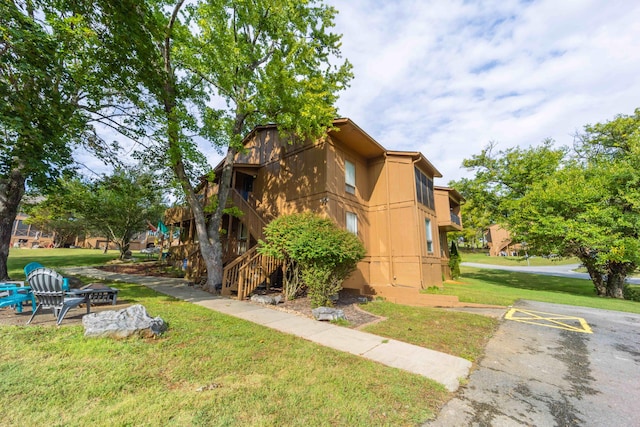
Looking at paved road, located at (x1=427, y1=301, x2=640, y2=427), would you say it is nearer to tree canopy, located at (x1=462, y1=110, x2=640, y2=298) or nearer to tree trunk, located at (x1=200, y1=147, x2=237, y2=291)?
tree trunk, located at (x1=200, y1=147, x2=237, y2=291)

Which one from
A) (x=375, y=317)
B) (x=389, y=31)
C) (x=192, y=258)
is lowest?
(x=375, y=317)

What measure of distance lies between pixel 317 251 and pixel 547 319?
7.55 metres

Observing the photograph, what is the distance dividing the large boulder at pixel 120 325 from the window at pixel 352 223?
879 cm

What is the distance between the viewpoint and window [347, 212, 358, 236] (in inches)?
490

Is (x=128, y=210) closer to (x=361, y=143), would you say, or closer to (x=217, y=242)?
(x=217, y=242)

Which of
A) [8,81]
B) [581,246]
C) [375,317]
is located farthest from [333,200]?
[581,246]

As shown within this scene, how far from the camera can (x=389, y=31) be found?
10.2 meters

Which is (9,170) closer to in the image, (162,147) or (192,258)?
(162,147)

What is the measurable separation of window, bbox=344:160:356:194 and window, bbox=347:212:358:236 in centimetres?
118

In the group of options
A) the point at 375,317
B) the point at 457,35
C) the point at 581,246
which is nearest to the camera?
the point at 375,317

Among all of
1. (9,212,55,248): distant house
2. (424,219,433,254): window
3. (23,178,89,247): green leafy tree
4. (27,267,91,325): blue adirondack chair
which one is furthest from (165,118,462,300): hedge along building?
(9,212,55,248): distant house

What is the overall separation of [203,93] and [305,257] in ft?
32.5

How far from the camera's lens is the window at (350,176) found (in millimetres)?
12805

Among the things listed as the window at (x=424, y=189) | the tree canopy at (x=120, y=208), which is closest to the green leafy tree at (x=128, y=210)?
the tree canopy at (x=120, y=208)
